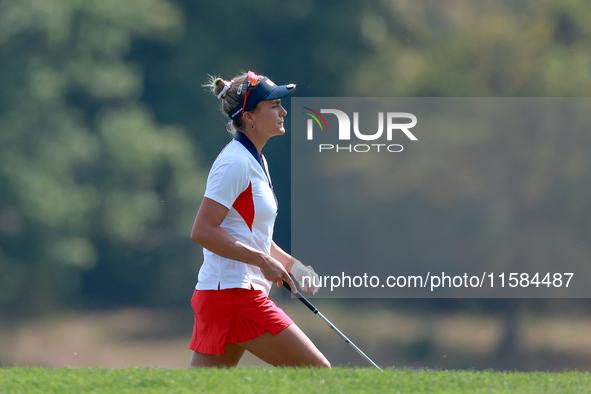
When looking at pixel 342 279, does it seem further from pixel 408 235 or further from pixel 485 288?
pixel 485 288

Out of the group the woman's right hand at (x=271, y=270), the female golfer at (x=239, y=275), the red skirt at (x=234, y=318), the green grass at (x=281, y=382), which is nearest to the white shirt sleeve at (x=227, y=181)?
the female golfer at (x=239, y=275)

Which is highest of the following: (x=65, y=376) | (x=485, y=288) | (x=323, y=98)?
(x=323, y=98)

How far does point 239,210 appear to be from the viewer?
2.40 metres

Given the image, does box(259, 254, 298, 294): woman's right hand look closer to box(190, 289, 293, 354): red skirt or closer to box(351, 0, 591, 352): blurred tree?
box(190, 289, 293, 354): red skirt

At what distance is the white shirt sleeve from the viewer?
2.30 meters

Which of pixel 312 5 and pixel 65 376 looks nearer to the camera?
pixel 65 376

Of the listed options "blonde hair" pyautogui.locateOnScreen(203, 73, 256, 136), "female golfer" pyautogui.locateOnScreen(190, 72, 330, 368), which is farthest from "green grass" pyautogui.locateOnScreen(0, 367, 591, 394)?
"blonde hair" pyautogui.locateOnScreen(203, 73, 256, 136)

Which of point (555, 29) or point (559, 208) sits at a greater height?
point (555, 29)

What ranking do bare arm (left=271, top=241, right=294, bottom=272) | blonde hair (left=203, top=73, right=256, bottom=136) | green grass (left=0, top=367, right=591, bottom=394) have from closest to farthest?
green grass (left=0, top=367, right=591, bottom=394) → blonde hair (left=203, top=73, right=256, bottom=136) → bare arm (left=271, top=241, right=294, bottom=272)

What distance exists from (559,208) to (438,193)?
0.95 meters

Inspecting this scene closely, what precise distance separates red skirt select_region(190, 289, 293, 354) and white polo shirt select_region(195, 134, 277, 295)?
0.12ft

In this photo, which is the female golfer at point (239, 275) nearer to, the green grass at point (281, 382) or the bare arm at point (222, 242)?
the bare arm at point (222, 242)

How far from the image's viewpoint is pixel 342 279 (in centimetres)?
502

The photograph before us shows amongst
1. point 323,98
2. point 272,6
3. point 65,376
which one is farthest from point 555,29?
point 65,376
